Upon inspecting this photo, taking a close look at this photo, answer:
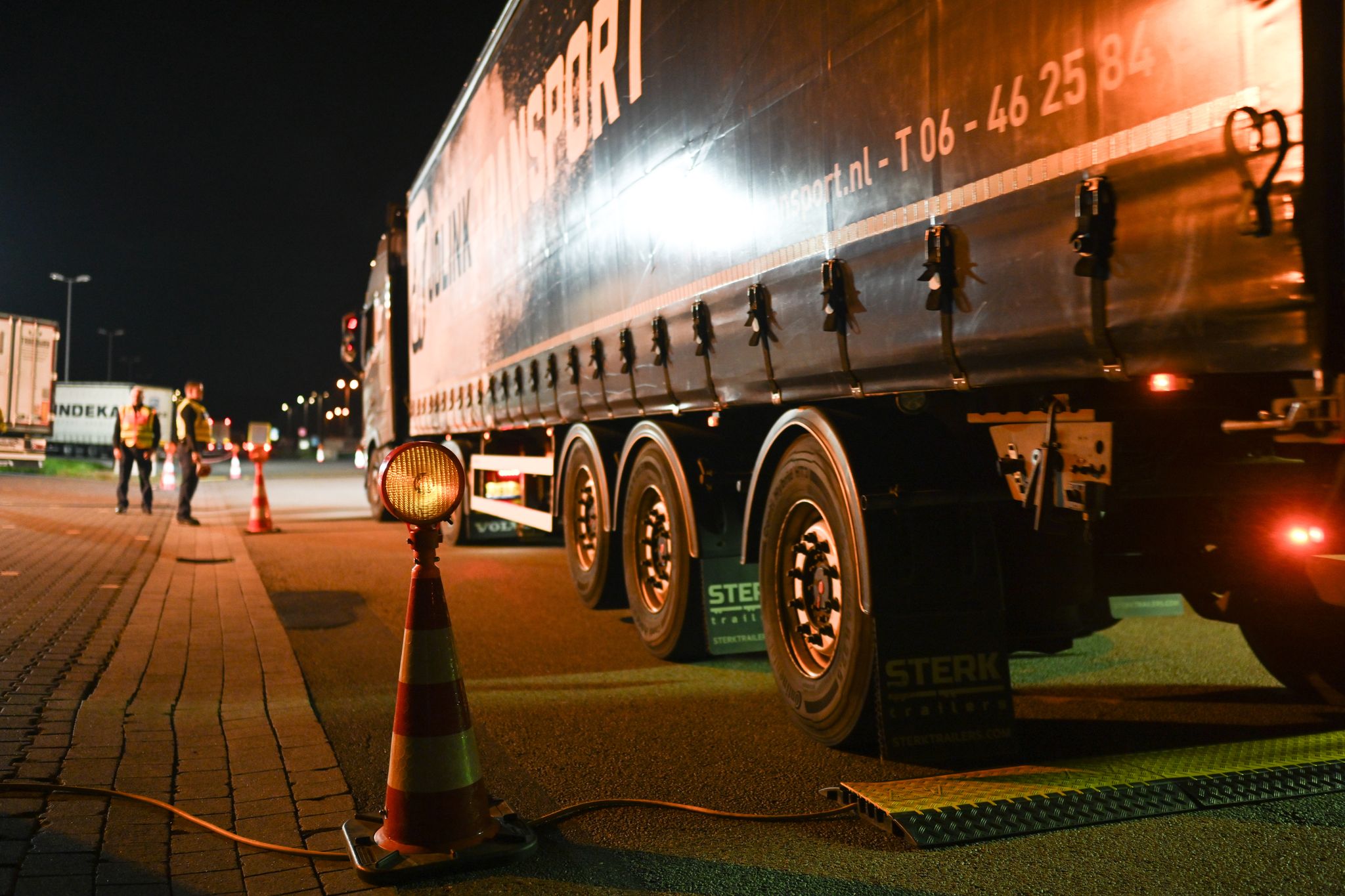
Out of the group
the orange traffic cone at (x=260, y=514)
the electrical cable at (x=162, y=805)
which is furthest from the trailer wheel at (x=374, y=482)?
the electrical cable at (x=162, y=805)

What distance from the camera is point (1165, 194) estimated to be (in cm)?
313

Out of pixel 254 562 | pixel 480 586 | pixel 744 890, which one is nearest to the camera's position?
pixel 744 890

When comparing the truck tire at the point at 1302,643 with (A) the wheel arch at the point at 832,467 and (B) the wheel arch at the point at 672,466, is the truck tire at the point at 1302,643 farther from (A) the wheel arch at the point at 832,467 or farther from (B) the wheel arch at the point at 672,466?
(B) the wheel arch at the point at 672,466

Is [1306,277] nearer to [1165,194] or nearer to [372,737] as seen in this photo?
[1165,194]

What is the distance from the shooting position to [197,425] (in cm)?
1595

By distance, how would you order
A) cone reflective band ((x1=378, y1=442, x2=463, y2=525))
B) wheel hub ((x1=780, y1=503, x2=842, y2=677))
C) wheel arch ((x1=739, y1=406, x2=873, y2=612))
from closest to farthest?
cone reflective band ((x1=378, y1=442, x2=463, y2=525)), wheel arch ((x1=739, y1=406, x2=873, y2=612)), wheel hub ((x1=780, y1=503, x2=842, y2=677))

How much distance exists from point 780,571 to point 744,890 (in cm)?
206

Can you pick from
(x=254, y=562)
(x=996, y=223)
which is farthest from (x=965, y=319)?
(x=254, y=562)

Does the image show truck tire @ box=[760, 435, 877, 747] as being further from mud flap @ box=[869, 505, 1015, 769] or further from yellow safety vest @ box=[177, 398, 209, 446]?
yellow safety vest @ box=[177, 398, 209, 446]

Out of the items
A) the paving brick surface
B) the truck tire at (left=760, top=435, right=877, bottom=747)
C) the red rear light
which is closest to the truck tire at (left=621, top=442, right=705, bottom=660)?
the truck tire at (left=760, top=435, right=877, bottom=747)

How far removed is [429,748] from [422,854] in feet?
1.01

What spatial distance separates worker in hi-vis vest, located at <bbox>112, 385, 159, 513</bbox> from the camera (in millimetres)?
17625

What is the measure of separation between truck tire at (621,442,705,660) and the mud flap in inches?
77.5

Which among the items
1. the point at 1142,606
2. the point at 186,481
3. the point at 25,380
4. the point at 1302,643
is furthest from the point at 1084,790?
the point at 25,380
